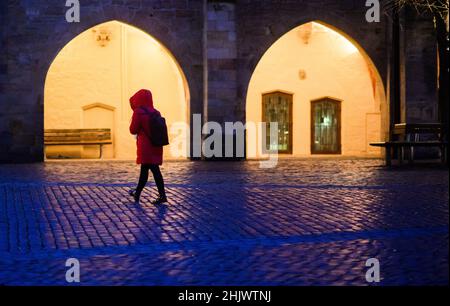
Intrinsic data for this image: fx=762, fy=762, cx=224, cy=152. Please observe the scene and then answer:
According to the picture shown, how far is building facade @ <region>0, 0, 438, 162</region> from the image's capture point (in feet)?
67.5

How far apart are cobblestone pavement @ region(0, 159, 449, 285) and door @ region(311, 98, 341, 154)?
13.1 meters

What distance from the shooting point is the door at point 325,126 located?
2683cm

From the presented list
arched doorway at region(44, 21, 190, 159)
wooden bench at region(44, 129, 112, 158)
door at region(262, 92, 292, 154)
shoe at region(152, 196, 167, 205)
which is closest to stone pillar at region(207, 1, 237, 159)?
arched doorway at region(44, 21, 190, 159)

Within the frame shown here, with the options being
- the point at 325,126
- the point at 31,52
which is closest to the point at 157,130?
the point at 31,52

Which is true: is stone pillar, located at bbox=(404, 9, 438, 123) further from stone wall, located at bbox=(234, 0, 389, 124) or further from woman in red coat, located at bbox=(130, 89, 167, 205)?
woman in red coat, located at bbox=(130, 89, 167, 205)

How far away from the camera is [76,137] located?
23.8 metres

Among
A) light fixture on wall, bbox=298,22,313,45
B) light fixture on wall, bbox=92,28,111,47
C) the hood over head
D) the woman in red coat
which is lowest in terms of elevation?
the woman in red coat

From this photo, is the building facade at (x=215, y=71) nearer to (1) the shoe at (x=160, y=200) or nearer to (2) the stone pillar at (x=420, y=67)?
(2) the stone pillar at (x=420, y=67)

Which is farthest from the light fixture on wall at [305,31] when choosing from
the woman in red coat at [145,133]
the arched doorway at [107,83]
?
the woman in red coat at [145,133]

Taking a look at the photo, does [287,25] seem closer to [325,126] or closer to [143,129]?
[325,126]

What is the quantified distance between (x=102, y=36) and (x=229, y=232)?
18.5 metres

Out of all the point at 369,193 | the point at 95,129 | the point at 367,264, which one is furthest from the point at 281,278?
the point at 95,129

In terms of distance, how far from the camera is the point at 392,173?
15.2 meters

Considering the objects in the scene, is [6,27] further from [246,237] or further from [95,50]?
[246,237]
